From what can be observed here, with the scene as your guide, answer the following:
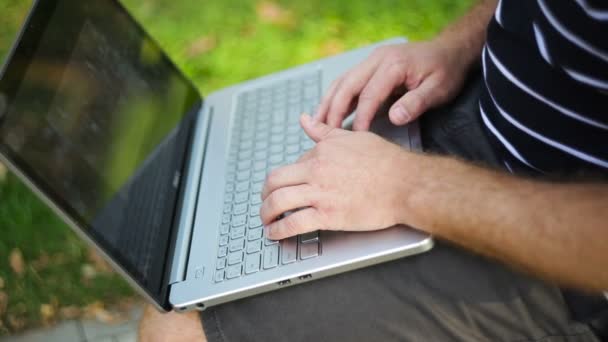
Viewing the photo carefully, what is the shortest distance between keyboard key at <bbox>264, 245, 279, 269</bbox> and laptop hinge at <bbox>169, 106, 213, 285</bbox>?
19cm

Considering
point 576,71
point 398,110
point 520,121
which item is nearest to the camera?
point 576,71

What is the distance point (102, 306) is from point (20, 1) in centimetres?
240

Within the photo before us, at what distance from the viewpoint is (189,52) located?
10.4ft

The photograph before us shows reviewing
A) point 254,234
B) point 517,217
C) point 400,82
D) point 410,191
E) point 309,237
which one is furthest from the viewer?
point 400,82

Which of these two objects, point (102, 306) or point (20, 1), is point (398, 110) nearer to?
→ point (102, 306)

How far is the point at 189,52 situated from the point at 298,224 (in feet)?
7.31

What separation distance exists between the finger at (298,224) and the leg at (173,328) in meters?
0.26

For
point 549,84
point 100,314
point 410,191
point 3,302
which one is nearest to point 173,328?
point 410,191

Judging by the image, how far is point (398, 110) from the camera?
52.5 inches

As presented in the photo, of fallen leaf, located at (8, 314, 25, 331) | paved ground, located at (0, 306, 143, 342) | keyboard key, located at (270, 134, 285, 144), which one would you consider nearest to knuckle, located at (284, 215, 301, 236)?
keyboard key, located at (270, 134, 285, 144)

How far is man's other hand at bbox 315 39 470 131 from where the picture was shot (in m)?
1.38

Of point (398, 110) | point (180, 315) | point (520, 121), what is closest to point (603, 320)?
point (520, 121)

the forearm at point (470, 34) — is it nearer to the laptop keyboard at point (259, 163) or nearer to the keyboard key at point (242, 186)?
the laptop keyboard at point (259, 163)

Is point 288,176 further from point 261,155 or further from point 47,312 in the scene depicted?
point 47,312
